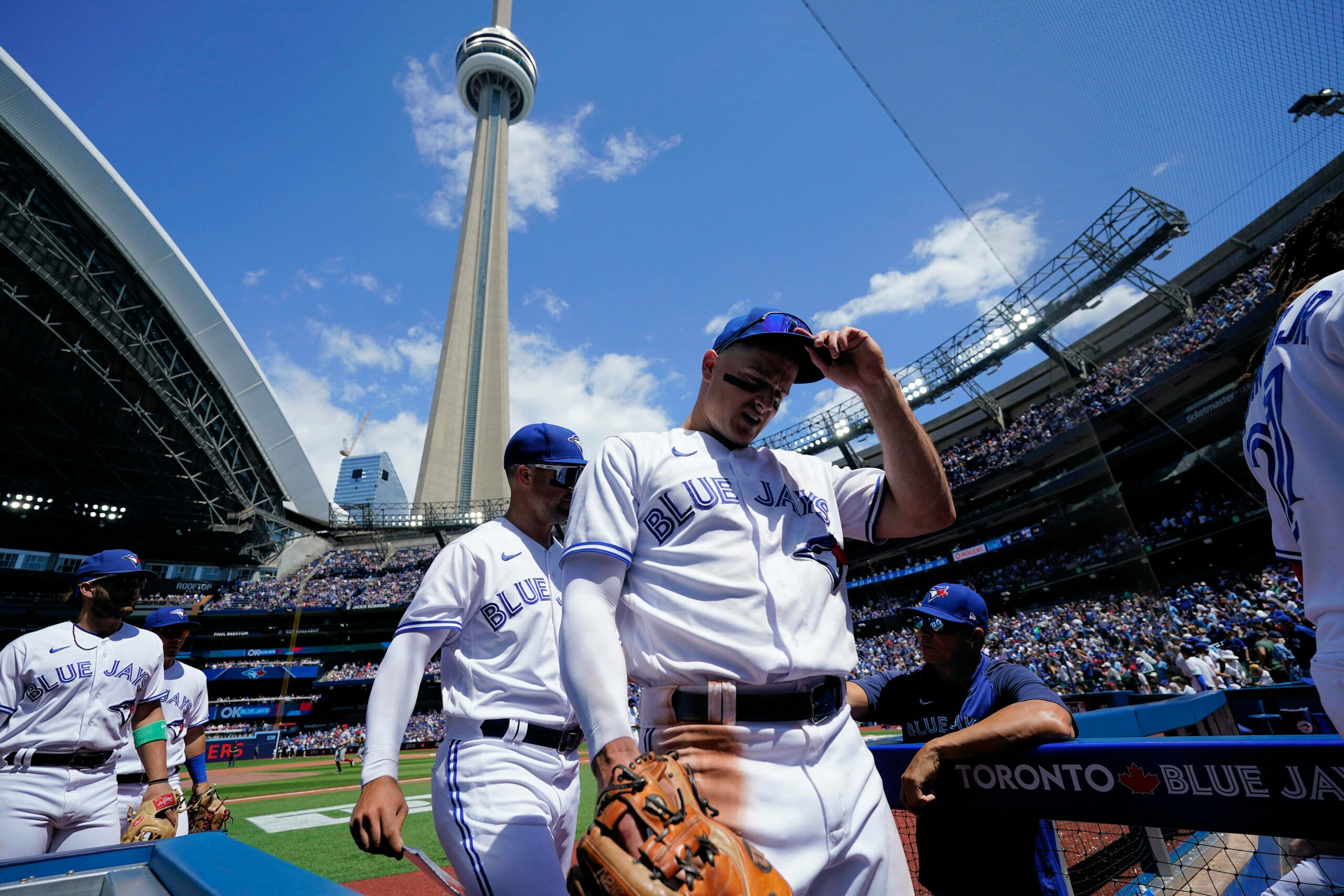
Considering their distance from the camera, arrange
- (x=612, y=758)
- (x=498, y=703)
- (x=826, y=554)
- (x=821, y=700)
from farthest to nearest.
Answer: (x=498, y=703), (x=826, y=554), (x=821, y=700), (x=612, y=758)

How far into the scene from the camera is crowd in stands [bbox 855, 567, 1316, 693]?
35.1 ft

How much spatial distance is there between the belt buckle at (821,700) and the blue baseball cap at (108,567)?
3.92 meters

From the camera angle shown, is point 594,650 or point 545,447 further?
point 545,447

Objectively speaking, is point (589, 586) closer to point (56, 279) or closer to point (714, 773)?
point (714, 773)

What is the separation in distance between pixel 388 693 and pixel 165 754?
2.87 metres

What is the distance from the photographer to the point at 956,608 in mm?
2855

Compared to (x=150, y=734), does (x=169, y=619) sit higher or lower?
higher

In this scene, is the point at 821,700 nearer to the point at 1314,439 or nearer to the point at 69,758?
the point at 1314,439

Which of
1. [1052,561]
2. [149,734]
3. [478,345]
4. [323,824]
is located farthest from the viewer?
[478,345]

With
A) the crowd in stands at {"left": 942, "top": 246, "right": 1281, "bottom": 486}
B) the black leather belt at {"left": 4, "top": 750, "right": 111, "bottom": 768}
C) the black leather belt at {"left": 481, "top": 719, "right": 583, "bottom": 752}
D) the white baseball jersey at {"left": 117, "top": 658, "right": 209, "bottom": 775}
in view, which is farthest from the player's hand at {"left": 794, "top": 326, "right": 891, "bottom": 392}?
the crowd in stands at {"left": 942, "top": 246, "right": 1281, "bottom": 486}

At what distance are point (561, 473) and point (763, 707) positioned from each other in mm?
1588

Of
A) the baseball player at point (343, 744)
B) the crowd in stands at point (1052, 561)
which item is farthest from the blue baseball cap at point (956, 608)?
the baseball player at point (343, 744)

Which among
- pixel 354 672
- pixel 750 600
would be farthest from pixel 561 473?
pixel 354 672

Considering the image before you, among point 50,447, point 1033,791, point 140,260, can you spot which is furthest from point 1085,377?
point 50,447
